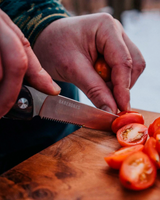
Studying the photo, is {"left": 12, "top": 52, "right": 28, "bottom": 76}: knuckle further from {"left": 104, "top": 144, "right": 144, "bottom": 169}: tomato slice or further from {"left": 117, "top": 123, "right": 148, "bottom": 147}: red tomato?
{"left": 117, "top": 123, "right": 148, "bottom": 147}: red tomato

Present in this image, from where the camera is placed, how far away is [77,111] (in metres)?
1.19

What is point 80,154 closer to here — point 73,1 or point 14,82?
point 14,82

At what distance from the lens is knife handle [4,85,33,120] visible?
102 centimetres

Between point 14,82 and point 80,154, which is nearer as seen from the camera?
point 14,82

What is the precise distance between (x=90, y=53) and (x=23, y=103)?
49cm

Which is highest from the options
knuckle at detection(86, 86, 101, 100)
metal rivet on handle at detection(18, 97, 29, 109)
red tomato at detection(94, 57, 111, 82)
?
metal rivet on handle at detection(18, 97, 29, 109)

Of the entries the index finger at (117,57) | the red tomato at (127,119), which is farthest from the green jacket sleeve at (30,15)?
the red tomato at (127,119)

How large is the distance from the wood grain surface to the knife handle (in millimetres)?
209

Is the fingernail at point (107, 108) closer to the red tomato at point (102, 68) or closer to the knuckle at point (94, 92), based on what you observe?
the knuckle at point (94, 92)

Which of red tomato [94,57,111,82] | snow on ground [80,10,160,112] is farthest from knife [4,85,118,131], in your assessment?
snow on ground [80,10,160,112]

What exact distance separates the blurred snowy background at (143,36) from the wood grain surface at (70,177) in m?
2.21

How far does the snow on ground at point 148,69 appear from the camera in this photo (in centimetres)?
335

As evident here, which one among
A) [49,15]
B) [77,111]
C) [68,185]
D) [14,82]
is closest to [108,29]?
[49,15]

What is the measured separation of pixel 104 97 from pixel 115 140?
24cm
